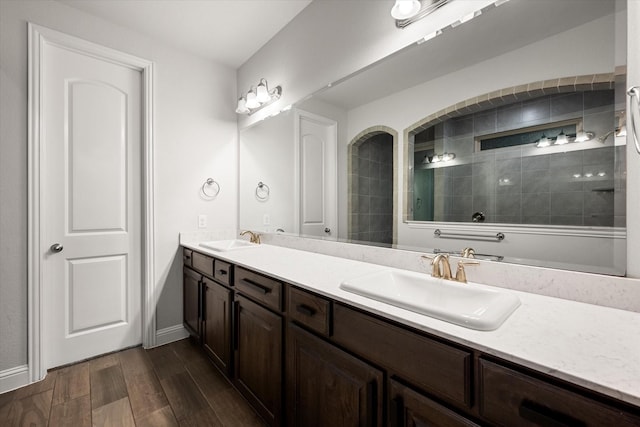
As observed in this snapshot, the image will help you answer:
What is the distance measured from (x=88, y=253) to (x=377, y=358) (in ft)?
7.49

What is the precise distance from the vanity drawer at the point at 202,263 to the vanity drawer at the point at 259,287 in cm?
41

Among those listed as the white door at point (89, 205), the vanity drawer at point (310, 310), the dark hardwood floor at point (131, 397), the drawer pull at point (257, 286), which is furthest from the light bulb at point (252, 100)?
the dark hardwood floor at point (131, 397)

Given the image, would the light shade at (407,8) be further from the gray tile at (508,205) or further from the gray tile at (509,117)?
the gray tile at (508,205)

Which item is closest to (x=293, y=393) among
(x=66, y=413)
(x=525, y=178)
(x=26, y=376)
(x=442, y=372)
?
(x=442, y=372)

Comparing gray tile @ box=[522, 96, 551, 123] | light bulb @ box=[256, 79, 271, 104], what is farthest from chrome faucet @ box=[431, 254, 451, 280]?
light bulb @ box=[256, 79, 271, 104]

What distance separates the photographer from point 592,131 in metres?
0.95

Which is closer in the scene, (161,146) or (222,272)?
(222,272)

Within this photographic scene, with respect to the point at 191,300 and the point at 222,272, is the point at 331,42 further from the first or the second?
the point at 191,300

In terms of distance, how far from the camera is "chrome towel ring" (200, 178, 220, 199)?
2.61 metres

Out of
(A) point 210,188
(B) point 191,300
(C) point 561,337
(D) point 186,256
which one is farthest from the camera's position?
(A) point 210,188

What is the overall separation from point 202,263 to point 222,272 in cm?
39

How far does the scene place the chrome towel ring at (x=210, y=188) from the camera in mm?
2611

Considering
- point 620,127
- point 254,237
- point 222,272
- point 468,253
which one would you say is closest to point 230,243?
point 254,237

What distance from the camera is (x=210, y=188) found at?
2652 mm
